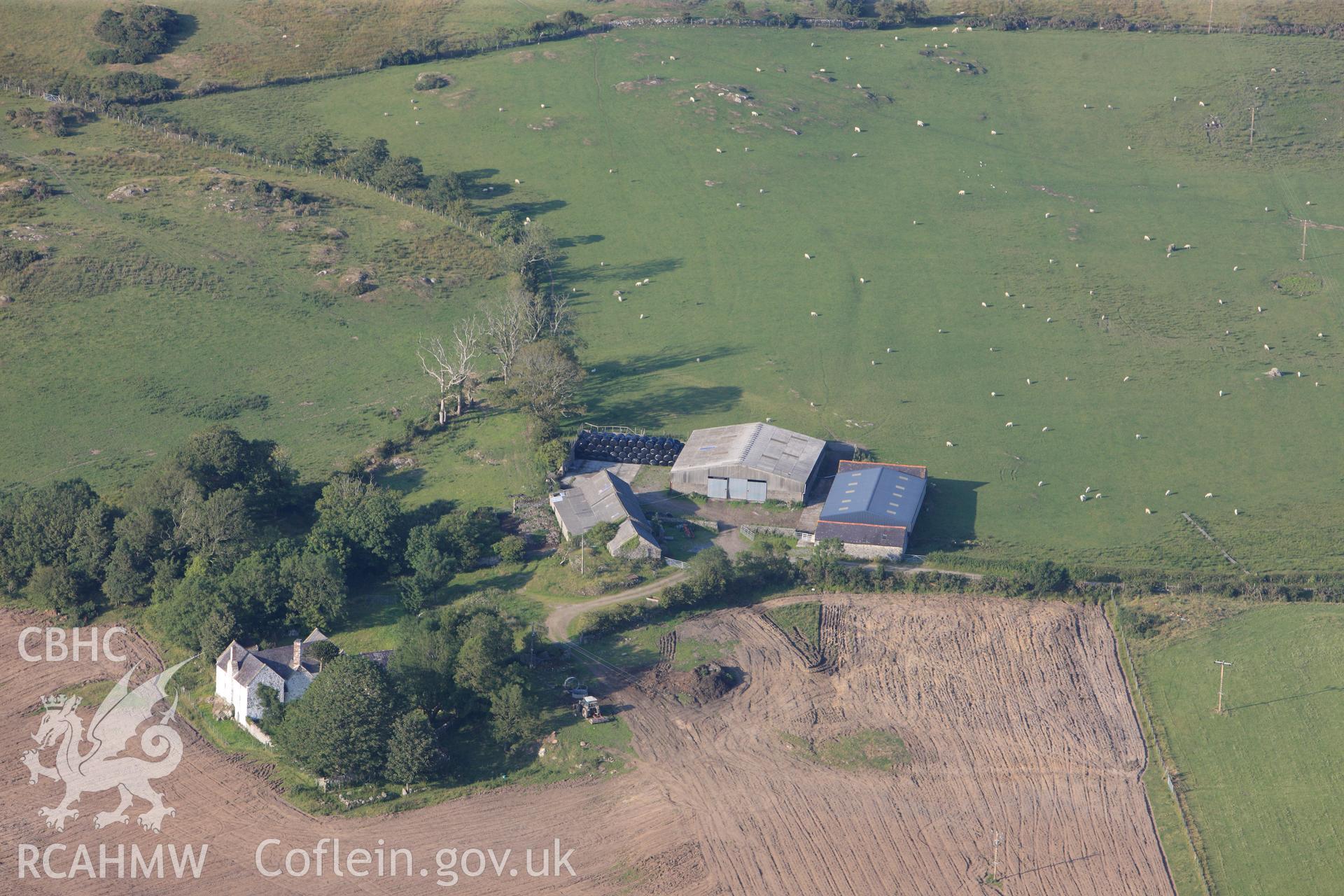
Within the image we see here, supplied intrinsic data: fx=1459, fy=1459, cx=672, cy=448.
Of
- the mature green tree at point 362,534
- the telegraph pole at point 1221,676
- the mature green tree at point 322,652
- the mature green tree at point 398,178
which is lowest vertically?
the mature green tree at point 322,652

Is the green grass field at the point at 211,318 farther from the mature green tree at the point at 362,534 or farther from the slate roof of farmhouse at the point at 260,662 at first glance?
the slate roof of farmhouse at the point at 260,662

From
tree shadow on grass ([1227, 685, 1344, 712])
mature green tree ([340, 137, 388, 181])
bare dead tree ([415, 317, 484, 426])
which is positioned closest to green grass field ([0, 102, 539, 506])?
bare dead tree ([415, 317, 484, 426])

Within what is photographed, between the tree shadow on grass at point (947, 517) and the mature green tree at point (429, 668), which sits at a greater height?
the tree shadow on grass at point (947, 517)

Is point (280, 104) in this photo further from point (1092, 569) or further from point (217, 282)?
point (1092, 569)

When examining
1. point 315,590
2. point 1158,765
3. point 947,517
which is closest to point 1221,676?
point 1158,765

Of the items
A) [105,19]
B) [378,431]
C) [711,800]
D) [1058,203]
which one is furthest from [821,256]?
[105,19]

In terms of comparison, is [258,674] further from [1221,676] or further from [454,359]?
[1221,676]

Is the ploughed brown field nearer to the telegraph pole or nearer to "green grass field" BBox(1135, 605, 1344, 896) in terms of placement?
"green grass field" BBox(1135, 605, 1344, 896)

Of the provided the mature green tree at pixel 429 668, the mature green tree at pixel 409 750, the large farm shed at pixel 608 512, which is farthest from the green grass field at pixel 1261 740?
the mature green tree at pixel 429 668
